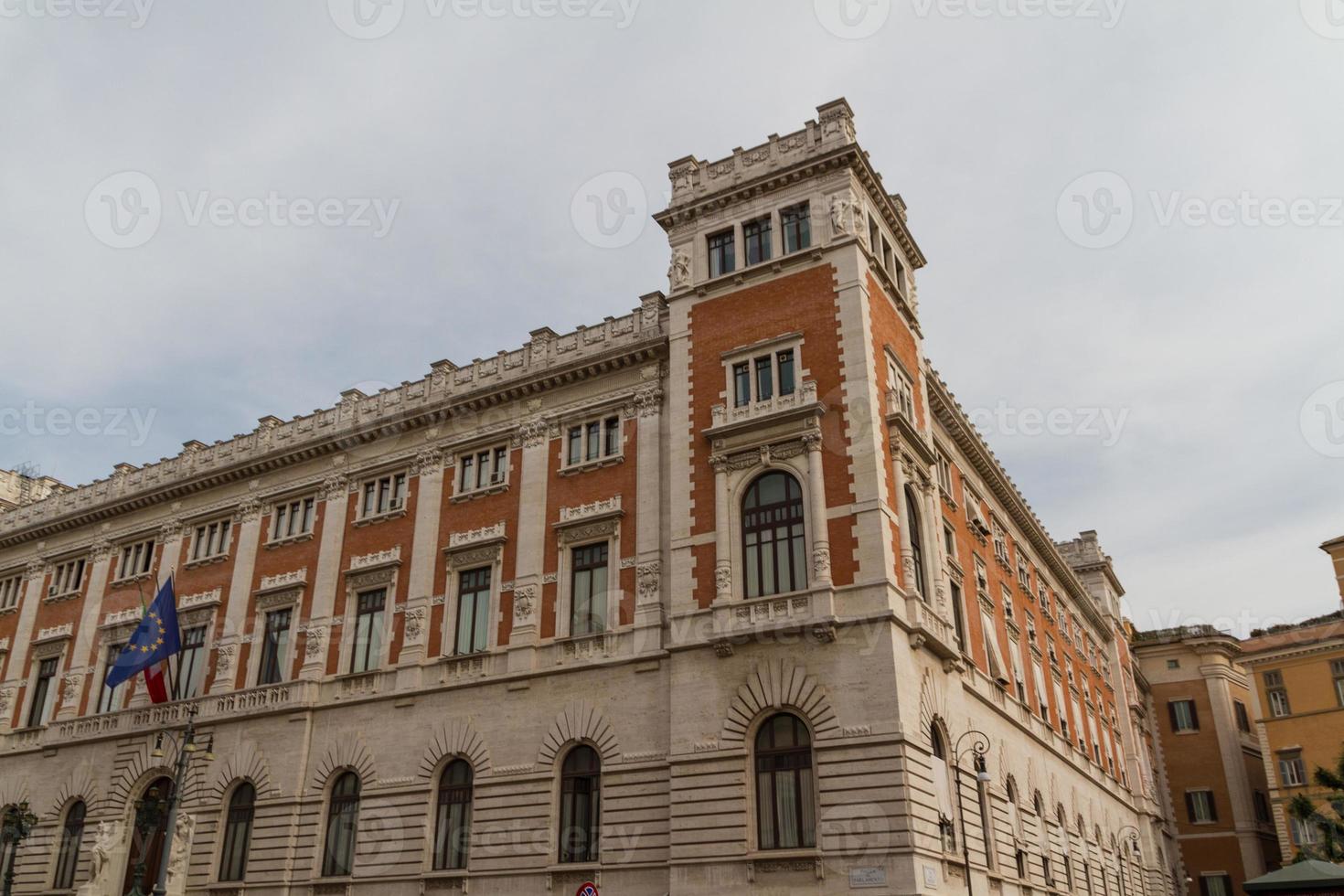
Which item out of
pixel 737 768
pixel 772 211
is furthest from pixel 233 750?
pixel 772 211

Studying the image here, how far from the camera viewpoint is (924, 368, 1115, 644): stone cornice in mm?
42125

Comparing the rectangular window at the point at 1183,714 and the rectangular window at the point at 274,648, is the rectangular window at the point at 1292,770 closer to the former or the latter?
the rectangular window at the point at 1183,714

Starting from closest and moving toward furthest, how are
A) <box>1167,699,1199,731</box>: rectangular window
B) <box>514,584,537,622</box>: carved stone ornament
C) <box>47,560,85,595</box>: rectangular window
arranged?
<box>514,584,537,622</box>: carved stone ornament < <box>47,560,85,595</box>: rectangular window < <box>1167,699,1199,731</box>: rectangular window

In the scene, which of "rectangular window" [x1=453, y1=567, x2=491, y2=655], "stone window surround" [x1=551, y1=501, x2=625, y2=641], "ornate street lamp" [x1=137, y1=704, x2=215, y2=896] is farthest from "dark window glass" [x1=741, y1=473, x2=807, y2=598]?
"ornate street lamp" [x1=137, y1=704, x2=215, y2=896]

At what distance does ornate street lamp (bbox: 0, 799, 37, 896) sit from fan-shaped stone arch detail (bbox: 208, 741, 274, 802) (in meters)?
5.87

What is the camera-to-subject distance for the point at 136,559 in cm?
4731

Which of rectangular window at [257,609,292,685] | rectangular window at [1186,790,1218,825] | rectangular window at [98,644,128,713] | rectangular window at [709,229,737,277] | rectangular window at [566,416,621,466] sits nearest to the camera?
rectangular window at [709,229,737,277]

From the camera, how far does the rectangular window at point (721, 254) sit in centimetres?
3622

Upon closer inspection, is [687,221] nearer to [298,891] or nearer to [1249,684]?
[298,891]

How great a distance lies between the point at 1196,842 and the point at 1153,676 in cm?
1152

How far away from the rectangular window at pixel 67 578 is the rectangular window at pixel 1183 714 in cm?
6744

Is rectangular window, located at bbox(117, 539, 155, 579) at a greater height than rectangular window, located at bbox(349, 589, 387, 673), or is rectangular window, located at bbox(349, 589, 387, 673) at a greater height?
rectangular window, located at bbox(117, 539, 155, 579)

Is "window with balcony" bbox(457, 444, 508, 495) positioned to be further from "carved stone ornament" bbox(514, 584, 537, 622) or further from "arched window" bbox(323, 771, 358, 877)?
"arched window" bbox(323, 771, 358, 877)

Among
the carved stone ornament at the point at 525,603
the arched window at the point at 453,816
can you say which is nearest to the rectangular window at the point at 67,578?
the arched window at the point at 453,816
